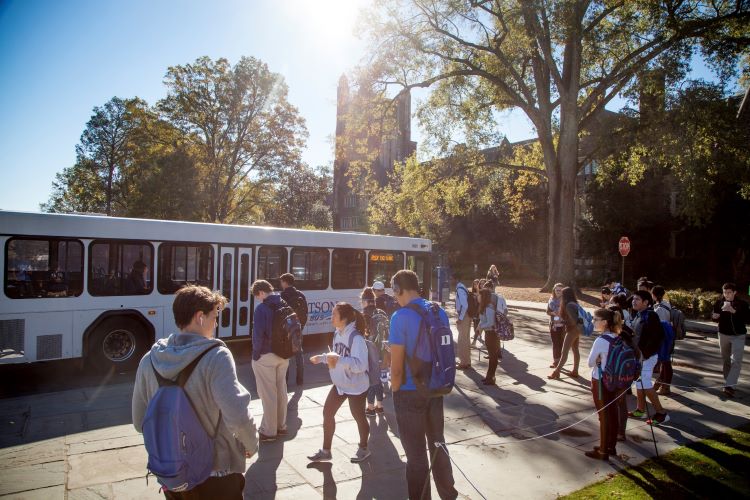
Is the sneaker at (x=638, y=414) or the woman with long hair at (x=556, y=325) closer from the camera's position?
the sneaker at (x=638, y=414)

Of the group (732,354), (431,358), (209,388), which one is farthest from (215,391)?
(732,354)

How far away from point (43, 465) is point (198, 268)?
5.73 meters

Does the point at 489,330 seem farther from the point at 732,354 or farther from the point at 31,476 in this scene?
the point at 31,476

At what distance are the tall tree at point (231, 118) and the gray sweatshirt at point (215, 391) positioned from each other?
102 ft

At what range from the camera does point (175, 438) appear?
2430 millimetres

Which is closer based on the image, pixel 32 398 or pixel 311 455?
pixel 311 455

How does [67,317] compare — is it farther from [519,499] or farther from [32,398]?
[519,499]

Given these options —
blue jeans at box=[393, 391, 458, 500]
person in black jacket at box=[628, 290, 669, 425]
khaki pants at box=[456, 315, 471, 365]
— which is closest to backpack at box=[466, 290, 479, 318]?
khaki pants at box=[456, 315, 471, 365]

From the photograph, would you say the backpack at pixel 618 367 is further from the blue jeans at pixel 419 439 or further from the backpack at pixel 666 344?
the backpack at pixel 666 344

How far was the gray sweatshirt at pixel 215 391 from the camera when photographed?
2502 millimetres

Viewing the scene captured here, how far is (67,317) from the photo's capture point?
8.88 meters

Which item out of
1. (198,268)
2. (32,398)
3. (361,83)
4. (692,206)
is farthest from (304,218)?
(32,398)

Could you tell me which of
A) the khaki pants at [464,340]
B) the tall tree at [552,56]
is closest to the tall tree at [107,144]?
the tall tree at [552,56]

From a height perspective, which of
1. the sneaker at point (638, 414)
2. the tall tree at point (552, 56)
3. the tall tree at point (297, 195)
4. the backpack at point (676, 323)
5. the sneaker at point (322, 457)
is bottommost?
the sneaker at point (638, 414)
